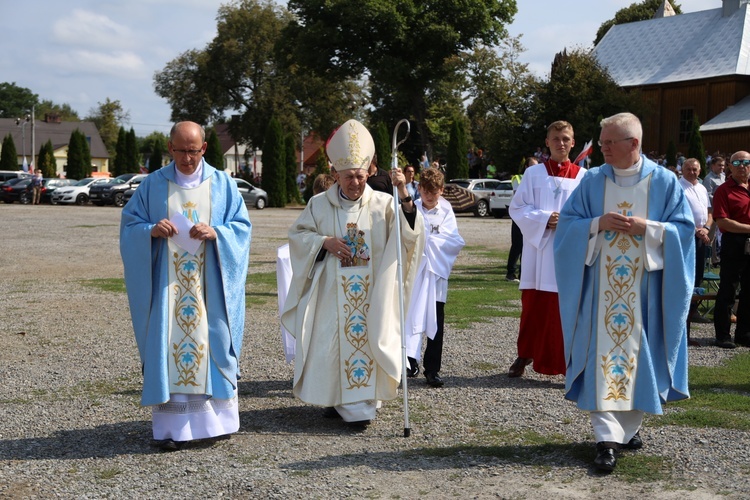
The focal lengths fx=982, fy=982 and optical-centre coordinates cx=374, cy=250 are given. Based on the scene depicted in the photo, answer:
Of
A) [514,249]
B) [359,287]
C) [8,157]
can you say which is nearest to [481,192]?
[514,249]

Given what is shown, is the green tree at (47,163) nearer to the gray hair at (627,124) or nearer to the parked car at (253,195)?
the parked car at (253,195)

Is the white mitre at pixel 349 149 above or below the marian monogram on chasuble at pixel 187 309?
above

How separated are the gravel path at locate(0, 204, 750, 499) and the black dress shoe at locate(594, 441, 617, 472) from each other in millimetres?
66

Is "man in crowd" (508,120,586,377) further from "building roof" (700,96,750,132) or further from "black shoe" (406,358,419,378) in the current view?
"building roof" (700,96,750,132)

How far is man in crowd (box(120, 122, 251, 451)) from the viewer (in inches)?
249

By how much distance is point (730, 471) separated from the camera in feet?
18.6

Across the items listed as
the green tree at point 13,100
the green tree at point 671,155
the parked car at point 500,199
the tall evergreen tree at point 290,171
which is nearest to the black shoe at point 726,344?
the parked car at point 500,199

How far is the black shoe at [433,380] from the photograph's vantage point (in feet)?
27.1

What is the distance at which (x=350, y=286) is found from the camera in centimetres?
697

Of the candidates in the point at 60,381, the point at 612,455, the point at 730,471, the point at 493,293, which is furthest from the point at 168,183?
the point at 493,293

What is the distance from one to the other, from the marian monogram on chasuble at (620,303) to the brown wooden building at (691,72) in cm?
4583

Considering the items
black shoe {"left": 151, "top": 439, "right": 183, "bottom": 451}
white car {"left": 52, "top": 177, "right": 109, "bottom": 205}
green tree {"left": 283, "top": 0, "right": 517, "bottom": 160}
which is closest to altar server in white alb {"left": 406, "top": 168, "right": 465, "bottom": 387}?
black shoe {"left": 151, "top": 439, "right": 183, "bottom": 451}

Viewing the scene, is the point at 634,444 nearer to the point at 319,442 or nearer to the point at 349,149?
the point at 319,442

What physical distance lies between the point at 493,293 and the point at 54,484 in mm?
9888
